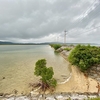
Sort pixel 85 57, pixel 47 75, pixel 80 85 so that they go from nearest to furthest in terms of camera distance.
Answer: pixel 47 75, pixel 80 85, pixel 85 57

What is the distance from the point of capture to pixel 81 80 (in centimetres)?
1105

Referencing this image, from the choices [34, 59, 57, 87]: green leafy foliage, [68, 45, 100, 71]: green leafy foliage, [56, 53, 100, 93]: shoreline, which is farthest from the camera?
[68, 45, 100, 71]: green leafy foliage

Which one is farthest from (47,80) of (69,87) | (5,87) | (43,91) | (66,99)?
(5,87)

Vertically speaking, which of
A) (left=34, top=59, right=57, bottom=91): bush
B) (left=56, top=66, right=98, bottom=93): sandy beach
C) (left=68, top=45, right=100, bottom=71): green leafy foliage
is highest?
(left=68, top=45, right=100, bottom=71): green leafy foliage

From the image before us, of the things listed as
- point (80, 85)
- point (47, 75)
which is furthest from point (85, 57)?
point (47, 75)

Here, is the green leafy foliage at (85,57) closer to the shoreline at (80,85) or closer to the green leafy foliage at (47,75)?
the shoreline at (80,85)

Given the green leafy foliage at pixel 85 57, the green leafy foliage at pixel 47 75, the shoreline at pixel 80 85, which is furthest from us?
the green leafy foliage at pixel 85 57

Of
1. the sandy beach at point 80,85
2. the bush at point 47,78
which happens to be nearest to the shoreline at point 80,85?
the sandy beach at point 80,85

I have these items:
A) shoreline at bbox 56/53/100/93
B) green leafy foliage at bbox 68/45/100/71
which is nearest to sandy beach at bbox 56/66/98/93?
shoreline at bbox 56/53/100/93

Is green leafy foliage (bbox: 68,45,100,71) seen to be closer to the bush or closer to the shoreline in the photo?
the shoreline

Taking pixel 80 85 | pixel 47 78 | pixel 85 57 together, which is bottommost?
pixel 80 85

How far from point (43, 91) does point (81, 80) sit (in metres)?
4.11

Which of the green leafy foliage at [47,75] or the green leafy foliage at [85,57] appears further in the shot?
the green leafy foliage at [85,57]

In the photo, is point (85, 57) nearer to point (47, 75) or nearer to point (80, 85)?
point (80, 85)
